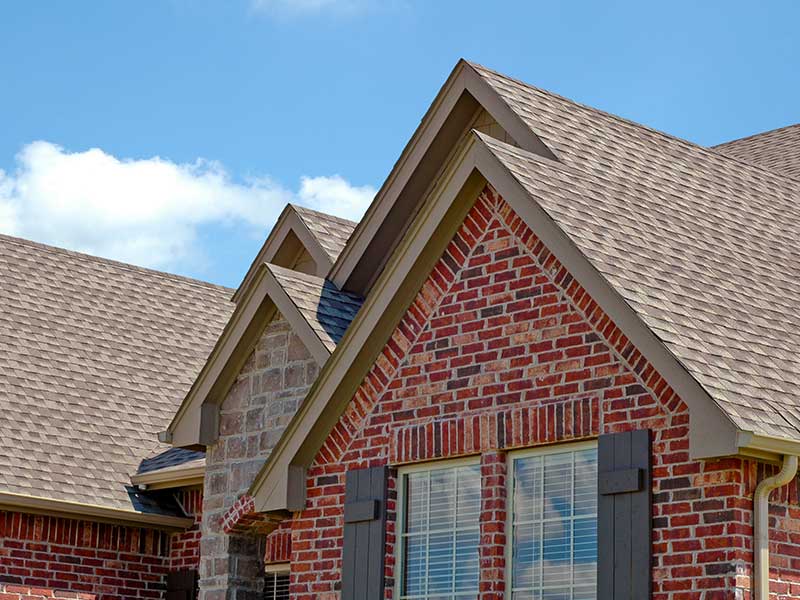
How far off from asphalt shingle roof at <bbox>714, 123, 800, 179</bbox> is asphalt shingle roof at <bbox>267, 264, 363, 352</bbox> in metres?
5.72

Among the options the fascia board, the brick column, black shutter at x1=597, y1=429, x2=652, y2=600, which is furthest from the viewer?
the fascia board

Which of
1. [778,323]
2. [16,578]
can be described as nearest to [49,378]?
[16,578]

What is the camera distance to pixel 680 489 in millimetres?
9703

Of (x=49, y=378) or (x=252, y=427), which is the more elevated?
(x=49, y=378)

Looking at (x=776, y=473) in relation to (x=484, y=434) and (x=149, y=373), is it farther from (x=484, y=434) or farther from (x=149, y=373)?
(x=149, y=373)

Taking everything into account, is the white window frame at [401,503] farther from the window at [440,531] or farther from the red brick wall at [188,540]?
the red brick wall at [188,540]

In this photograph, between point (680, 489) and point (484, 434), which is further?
point (484, 434)

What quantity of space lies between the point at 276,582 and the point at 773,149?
9.24 meters

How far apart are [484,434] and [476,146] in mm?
2218

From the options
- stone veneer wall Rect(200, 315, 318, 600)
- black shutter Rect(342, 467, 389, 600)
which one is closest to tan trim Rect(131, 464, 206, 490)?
stone veneer wall Rect(200, 315, 318, 600)

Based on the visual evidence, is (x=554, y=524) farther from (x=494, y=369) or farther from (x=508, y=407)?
(x=494, y=369)

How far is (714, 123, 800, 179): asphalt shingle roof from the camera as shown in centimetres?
1841

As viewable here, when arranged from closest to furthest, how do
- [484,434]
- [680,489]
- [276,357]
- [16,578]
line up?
1. [680,489]
2. [484,434]
3. [276,357]
4. [16,578]

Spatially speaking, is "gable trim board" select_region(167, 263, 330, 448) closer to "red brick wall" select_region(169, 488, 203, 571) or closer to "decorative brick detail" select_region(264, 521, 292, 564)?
"decorative brick detail" select_region(264, 521, 292, 564)
